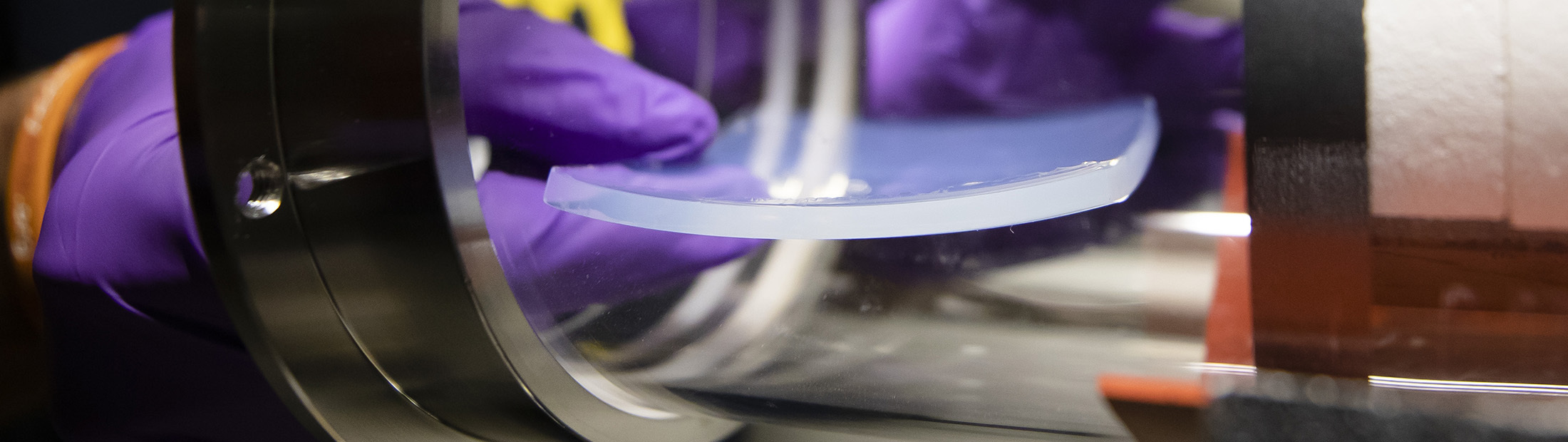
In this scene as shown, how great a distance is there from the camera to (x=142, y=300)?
382mm

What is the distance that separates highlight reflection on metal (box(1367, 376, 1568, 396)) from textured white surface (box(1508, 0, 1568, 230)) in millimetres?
47

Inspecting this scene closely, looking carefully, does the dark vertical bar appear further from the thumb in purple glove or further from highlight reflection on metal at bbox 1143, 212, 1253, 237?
the thumb in purple glove

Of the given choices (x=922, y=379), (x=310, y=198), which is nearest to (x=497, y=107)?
(x=310, y=198)

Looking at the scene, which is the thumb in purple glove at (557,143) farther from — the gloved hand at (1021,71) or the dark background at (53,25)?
the dark background at (53,25)

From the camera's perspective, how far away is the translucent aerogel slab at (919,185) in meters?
0.28

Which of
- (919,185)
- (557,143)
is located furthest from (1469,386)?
(557,143)

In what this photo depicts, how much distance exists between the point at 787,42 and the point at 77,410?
46 centimetres

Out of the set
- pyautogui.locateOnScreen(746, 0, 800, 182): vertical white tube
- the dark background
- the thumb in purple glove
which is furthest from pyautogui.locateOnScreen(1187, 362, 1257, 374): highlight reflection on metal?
the dark background

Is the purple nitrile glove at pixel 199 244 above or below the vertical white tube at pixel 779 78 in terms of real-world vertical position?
below

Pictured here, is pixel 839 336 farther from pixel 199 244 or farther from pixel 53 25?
Result: pixel 53 25

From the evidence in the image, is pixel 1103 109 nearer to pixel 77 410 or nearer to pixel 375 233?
pixel 375 233

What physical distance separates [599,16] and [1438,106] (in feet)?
1.67

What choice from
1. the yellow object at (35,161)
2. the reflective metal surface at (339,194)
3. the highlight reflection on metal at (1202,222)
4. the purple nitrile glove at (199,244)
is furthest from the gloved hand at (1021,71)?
the yellow object at (35,161)

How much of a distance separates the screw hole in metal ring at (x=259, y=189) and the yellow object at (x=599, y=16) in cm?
31
